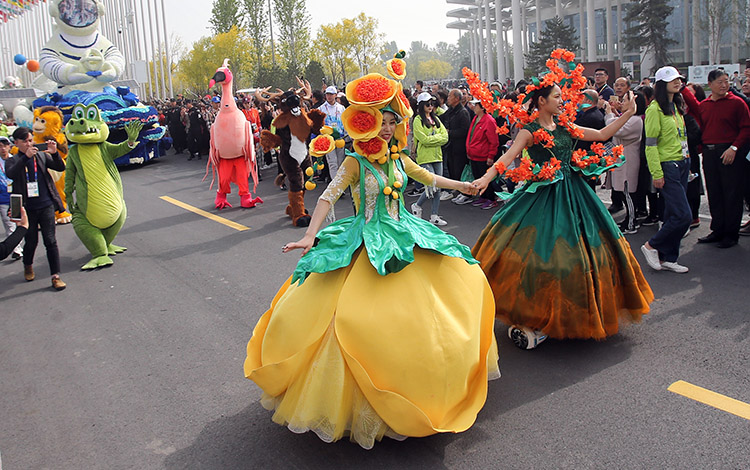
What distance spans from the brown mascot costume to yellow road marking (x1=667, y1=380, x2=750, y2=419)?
7016 mm

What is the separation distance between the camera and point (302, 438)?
3.98 meters

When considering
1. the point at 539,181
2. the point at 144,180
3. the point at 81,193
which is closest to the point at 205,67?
the point at 144,180

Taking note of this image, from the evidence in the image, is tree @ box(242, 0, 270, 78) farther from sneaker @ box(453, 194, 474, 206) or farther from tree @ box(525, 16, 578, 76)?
sneaker @ box(453, 194, 474, 206)

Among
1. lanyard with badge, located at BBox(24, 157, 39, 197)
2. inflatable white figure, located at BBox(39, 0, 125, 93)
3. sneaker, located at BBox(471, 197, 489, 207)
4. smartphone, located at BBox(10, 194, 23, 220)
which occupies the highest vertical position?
inflatable white figure, located at BBox(39, 0, 125, 93)

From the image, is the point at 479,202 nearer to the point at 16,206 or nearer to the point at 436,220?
the point at 436,220

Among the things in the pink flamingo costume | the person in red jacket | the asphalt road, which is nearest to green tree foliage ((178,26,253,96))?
the pink flamingo costume

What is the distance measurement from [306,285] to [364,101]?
119 cm

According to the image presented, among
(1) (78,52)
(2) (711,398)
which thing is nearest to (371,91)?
(2) (711,398)

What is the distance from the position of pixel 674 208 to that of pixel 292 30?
4616cm

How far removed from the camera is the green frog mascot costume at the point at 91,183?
28.0 feet

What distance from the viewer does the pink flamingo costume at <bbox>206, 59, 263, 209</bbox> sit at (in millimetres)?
11773

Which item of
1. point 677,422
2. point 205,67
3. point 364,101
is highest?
point 205,67

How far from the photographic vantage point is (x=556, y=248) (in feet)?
15.9

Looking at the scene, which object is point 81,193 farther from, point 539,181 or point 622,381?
point 622,381
